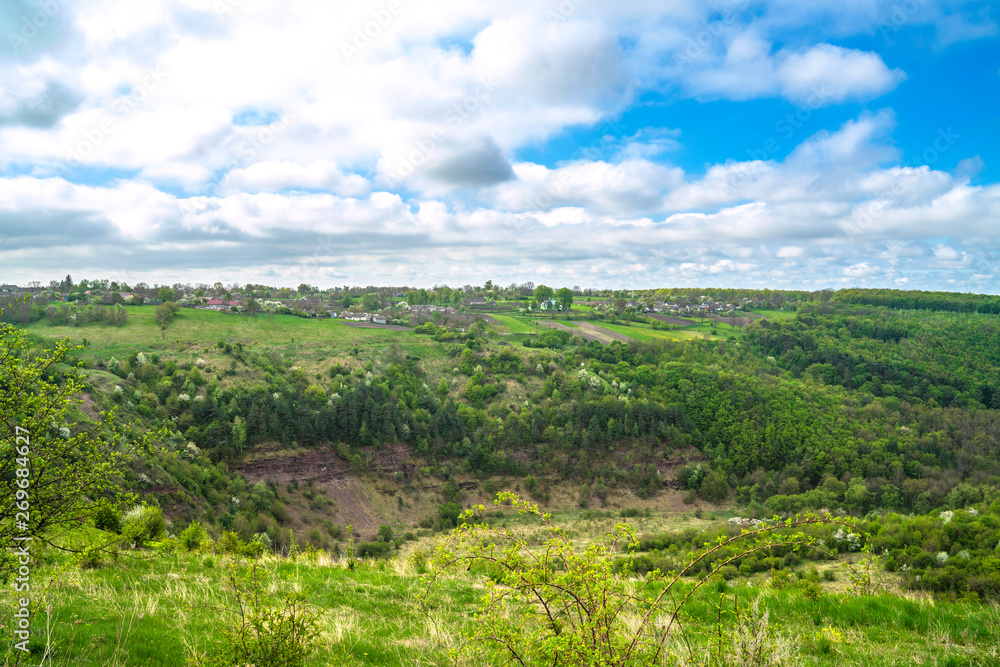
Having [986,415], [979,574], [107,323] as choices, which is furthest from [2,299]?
[986,415]

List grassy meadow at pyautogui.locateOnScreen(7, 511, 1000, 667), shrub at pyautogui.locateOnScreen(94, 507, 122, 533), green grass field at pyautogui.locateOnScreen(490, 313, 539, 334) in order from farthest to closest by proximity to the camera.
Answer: green grass field at pyautogui.locateOnScreen(490, 313, 539, 334) < shrub at pyautogui.locateOnScreen(94, 507, 122, 533) < grassy meadow at pyautogui.locateOnScreen(7, 511, 1000, 667)

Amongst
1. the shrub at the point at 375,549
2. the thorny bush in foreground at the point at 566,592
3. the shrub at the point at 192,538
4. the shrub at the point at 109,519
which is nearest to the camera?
the thorny bush in foreground at the point at 566,592

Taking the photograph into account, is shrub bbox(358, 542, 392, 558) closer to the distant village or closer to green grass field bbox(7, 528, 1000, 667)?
green grass field bbox(7, 528, 1000, 667)

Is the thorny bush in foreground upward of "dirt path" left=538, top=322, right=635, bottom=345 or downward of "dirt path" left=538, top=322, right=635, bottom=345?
upward

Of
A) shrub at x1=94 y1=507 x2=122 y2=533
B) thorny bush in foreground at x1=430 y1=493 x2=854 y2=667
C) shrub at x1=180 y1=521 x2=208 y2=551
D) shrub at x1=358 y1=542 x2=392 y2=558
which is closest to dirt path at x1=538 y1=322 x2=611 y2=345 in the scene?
shrub at x1=358 y1=542 x2=392 y2=558

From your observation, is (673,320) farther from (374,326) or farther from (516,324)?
(374,326)

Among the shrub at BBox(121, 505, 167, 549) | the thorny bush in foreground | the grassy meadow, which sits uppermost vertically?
the thorny bush in foreground

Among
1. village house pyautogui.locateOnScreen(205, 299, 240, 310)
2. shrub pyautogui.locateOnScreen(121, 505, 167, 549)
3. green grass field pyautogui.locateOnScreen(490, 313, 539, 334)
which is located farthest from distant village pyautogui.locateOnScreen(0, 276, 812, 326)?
shrub pyautogui.locateOnScreen(121, 505, 167, 549)

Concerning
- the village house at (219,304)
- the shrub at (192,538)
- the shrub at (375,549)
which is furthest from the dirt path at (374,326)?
the shrub at (192,538)

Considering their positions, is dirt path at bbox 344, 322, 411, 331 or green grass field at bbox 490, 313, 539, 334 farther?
green grass field at bbox 490, 313, 539, 334

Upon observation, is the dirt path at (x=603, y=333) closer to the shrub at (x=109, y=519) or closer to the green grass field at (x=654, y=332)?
the green grass field at (x=654, y=332)

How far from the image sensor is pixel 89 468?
195 inches

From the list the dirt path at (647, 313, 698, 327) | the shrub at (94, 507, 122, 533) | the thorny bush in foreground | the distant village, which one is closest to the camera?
the thorny bush in foreground

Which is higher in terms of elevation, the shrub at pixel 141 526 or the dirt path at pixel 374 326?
the dirt path at pixel 374 326
